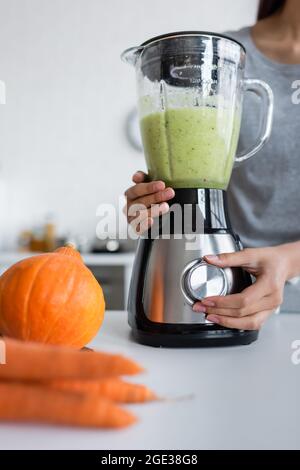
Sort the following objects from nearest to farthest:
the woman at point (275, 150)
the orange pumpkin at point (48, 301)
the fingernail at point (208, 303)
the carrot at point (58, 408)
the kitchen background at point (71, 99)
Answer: the carrot at point (58, 408)
the orange pumpkin at point (48, 301)
the fingernail at point (208, 303)
the woman at point (275, 150)
the kitchen background at point (71, 99)

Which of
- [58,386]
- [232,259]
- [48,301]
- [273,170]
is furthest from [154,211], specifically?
[273,170]

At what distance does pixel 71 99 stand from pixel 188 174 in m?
2.20

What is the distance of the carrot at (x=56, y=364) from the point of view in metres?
0.36

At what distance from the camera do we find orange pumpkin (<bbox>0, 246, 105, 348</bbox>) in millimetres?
481

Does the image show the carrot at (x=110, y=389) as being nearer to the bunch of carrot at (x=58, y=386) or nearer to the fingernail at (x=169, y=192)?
the bunch of carrot at (x=58, y=386)

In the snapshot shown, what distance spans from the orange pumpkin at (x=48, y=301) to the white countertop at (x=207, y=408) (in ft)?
0.29

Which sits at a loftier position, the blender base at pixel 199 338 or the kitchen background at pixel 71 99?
the kitchen background at pixel 71 99

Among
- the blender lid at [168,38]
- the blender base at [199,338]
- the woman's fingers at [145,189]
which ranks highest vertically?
the blender lid at [168,38]

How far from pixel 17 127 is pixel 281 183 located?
2.04m

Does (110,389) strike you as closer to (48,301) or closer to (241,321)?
(48,301)

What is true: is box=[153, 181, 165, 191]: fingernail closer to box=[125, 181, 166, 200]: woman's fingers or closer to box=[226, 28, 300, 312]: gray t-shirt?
box=[125, 181, 166, 200]: woman's fingers

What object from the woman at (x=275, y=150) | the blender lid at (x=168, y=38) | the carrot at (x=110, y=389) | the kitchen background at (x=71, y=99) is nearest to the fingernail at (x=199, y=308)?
the carrot at (x=110, y=389)

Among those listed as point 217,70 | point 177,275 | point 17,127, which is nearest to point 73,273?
point 177,275

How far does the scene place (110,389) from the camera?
386 mm
